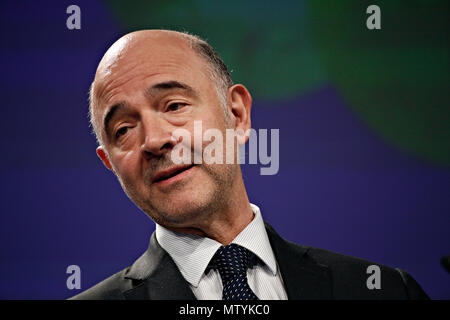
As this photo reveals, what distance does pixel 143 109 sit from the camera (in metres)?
1.47

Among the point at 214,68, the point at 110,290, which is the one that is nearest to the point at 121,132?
the point at 214,68

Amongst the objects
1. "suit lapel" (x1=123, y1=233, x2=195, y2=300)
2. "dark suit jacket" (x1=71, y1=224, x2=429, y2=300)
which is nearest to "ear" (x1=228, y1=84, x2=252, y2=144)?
"dark suit jacket" (x1=71, y1=224, x2=429, y2=300)

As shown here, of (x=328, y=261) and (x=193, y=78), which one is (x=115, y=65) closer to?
(x=193, y=78)

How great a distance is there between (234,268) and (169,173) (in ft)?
1.20

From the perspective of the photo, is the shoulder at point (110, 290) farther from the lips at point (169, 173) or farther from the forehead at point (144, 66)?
the forehead at point (144, 66)

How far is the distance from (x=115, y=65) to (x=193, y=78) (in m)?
0.27

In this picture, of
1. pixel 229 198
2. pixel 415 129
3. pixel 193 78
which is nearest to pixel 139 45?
pixel 193 78

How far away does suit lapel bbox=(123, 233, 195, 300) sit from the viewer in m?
1.46

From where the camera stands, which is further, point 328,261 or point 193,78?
point 328,261

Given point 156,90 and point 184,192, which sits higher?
point 156,90

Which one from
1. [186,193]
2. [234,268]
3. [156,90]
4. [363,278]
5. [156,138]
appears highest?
[156,90]

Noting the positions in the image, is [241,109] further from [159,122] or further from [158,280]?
[158,280]

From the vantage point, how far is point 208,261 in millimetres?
1506

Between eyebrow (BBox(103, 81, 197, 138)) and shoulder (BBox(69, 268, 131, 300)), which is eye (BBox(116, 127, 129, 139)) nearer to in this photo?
eyebrow (BBox(103, 81, 197, 138))
